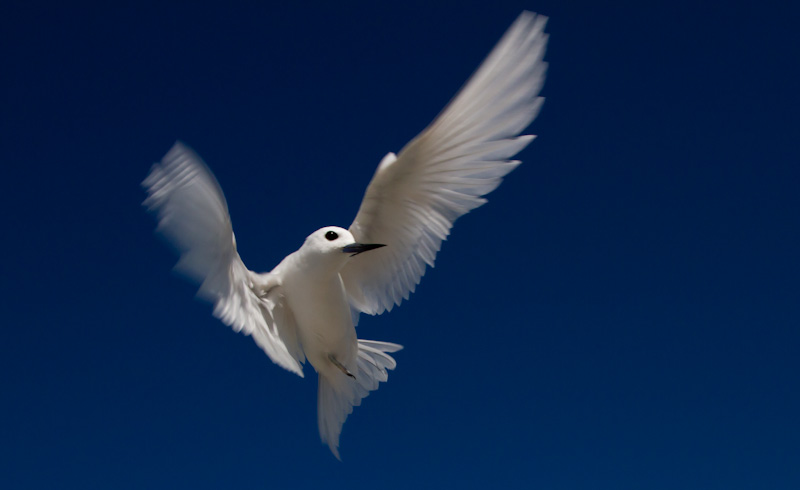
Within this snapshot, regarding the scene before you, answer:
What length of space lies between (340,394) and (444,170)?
1.42 metres

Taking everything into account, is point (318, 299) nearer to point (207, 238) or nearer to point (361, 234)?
point (361, 234)

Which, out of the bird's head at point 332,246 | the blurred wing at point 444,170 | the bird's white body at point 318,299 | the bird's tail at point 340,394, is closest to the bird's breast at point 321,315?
the bird's white body at point 318,299

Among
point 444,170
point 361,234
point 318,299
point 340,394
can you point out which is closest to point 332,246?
point 318,299

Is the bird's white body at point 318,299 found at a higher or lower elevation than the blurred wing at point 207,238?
lower

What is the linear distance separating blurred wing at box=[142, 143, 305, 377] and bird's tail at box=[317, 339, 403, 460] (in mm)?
558

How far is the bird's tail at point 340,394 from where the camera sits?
4.37 meters

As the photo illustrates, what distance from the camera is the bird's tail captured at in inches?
172

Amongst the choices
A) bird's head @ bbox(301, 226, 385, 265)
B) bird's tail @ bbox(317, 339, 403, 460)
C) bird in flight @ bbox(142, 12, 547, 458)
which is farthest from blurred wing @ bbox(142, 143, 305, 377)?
bird's tail @ bbox(317, 339, 403, 460)

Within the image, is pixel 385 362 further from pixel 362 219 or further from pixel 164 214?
pixel 164 214

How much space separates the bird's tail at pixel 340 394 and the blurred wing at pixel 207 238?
0.56 meters

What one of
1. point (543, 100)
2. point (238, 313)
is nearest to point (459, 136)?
point (543, 100)

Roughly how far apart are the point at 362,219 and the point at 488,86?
3.99ft

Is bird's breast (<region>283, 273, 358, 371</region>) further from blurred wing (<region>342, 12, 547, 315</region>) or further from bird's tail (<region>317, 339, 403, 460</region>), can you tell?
blurred wing (<region>342, 12, 547, 315</region>)

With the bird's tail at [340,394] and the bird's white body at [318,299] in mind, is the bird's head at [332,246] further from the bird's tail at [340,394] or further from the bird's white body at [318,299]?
the bird's tail at [340,394]
